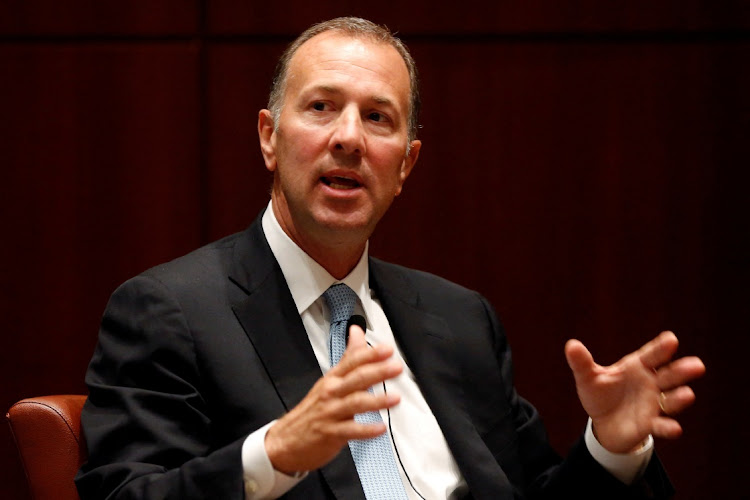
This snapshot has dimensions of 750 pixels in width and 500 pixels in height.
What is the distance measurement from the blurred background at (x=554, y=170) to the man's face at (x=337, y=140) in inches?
24.1

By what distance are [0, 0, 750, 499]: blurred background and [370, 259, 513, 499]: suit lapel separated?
0.54 m

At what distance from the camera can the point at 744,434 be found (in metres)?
2.44

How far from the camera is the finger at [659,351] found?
58.0 inches

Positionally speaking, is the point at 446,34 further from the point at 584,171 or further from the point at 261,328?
the point at 261,328

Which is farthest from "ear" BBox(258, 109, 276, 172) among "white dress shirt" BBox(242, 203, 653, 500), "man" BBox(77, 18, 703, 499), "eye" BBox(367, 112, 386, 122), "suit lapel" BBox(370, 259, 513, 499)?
"suit lapel" BBox(370, 259, 513, 499)

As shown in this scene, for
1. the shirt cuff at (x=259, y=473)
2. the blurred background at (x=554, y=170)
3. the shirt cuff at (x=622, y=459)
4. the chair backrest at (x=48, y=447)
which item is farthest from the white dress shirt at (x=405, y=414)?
the blurred background at (x=554, y=170)

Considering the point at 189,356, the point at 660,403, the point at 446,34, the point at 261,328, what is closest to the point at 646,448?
the point at 660,403

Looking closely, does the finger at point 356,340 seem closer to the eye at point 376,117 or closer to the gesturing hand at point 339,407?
the gesturing hand at point 339,407

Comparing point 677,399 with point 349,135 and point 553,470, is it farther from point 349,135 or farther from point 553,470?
point 349,135

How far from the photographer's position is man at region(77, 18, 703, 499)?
1344 mm

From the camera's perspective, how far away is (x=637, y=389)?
154 centimetres

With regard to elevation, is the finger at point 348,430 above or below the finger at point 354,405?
below

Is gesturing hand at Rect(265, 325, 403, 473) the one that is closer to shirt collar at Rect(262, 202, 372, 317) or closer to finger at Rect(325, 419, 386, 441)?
finger at Rect(325, 419, 386, 441)

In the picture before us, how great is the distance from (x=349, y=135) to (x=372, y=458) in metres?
0.60
